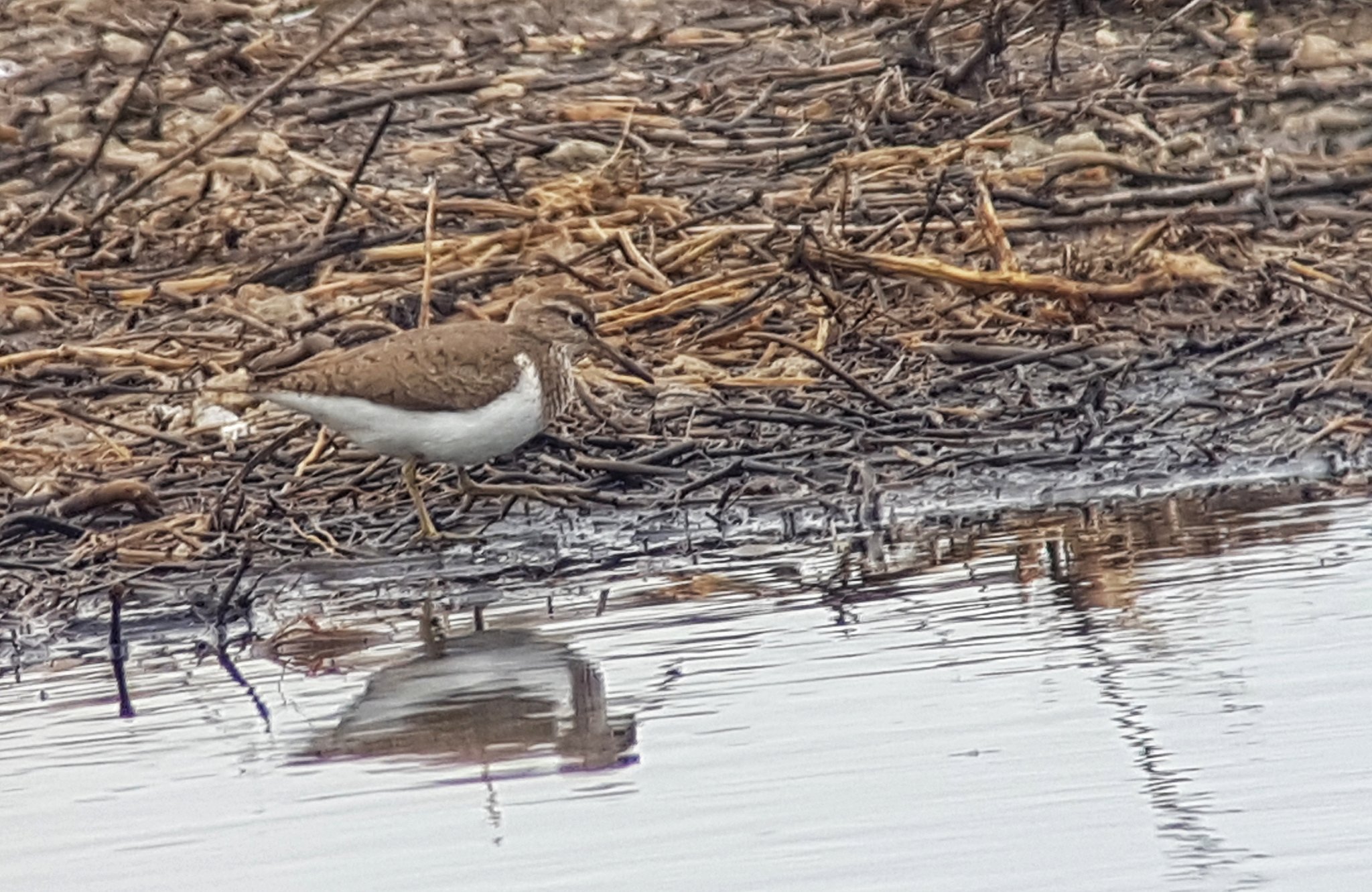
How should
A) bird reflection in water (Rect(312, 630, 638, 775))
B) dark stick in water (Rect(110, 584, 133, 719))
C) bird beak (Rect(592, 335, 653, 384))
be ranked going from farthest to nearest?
bird beak (Rect(592, 335, 653, 384))
dark stick in water (Rect(110, 584, 133, 719))
bird reflection in water (Rect(312, 630, 638, 775))

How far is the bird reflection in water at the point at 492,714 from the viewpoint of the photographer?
628 centimetres

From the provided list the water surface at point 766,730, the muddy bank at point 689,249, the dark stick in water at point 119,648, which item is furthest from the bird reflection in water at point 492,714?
the muddy bank at point 689,249

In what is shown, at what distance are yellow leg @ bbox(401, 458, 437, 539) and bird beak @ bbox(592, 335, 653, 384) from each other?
1018 millimetres

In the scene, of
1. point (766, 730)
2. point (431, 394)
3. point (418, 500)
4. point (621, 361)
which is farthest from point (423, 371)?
point (766, 730)

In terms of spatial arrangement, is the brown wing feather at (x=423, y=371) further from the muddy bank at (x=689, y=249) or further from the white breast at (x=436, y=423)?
the muddy bank at (x=689, y=249)

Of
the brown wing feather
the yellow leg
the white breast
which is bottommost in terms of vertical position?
the yellow leg

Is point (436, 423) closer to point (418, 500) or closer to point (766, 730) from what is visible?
point (418, 500)

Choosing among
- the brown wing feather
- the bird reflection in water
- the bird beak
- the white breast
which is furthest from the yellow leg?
the bird reflection in water

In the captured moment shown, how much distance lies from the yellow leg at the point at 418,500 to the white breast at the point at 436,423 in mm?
106

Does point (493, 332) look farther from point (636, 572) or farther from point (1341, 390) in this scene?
point (1341, 390)

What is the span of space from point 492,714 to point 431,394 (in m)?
2.57

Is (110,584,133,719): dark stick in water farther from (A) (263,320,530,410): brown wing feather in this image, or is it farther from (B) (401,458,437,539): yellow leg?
(B) (401,458,437,539): yellow leg

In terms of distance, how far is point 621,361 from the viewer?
1032 cm

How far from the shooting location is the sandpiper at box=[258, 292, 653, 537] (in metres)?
9.05
